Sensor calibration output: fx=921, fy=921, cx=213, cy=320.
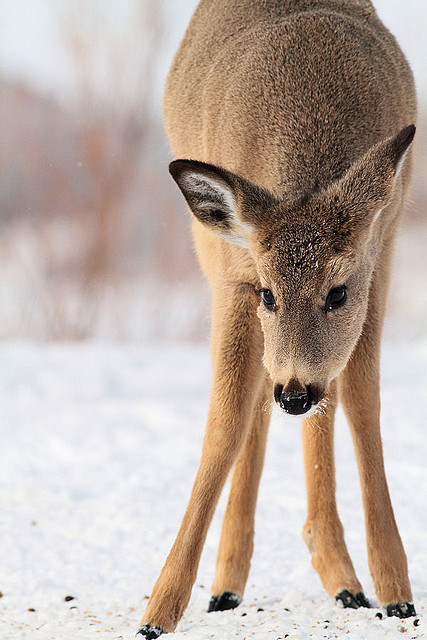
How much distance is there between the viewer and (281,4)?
16.6 ft

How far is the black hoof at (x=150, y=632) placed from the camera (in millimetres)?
3970

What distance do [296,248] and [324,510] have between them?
1.77 metres

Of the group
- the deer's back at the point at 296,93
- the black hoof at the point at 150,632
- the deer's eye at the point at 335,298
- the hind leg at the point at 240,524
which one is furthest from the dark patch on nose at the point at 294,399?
the black hoof at the point at 150,632

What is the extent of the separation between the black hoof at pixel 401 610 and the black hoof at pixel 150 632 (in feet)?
3.49

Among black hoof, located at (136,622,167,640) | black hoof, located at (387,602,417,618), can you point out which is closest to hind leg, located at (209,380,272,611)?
black hoof, located at (136,622,167,640)

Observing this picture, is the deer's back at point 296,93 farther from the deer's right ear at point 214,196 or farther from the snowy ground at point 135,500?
the snowy ground at point 135,500

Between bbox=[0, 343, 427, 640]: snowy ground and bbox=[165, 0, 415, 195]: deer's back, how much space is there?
1220 mm

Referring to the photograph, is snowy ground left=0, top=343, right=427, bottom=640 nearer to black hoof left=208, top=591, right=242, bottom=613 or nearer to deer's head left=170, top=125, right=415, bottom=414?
black hoof left=208, top=591, right=242, bottom=613

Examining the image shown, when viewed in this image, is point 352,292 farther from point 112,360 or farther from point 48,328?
point 48,328

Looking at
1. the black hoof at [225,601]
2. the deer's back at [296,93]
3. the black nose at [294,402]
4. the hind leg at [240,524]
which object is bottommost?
the black hoof at [225,601]

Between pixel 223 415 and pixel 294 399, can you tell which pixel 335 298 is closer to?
pixel 294 399

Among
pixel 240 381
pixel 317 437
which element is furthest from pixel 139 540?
pixel 240 381

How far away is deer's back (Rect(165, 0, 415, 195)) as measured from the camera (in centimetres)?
409

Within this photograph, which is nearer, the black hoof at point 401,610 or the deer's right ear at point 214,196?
the deer's right ear at point 214,196
